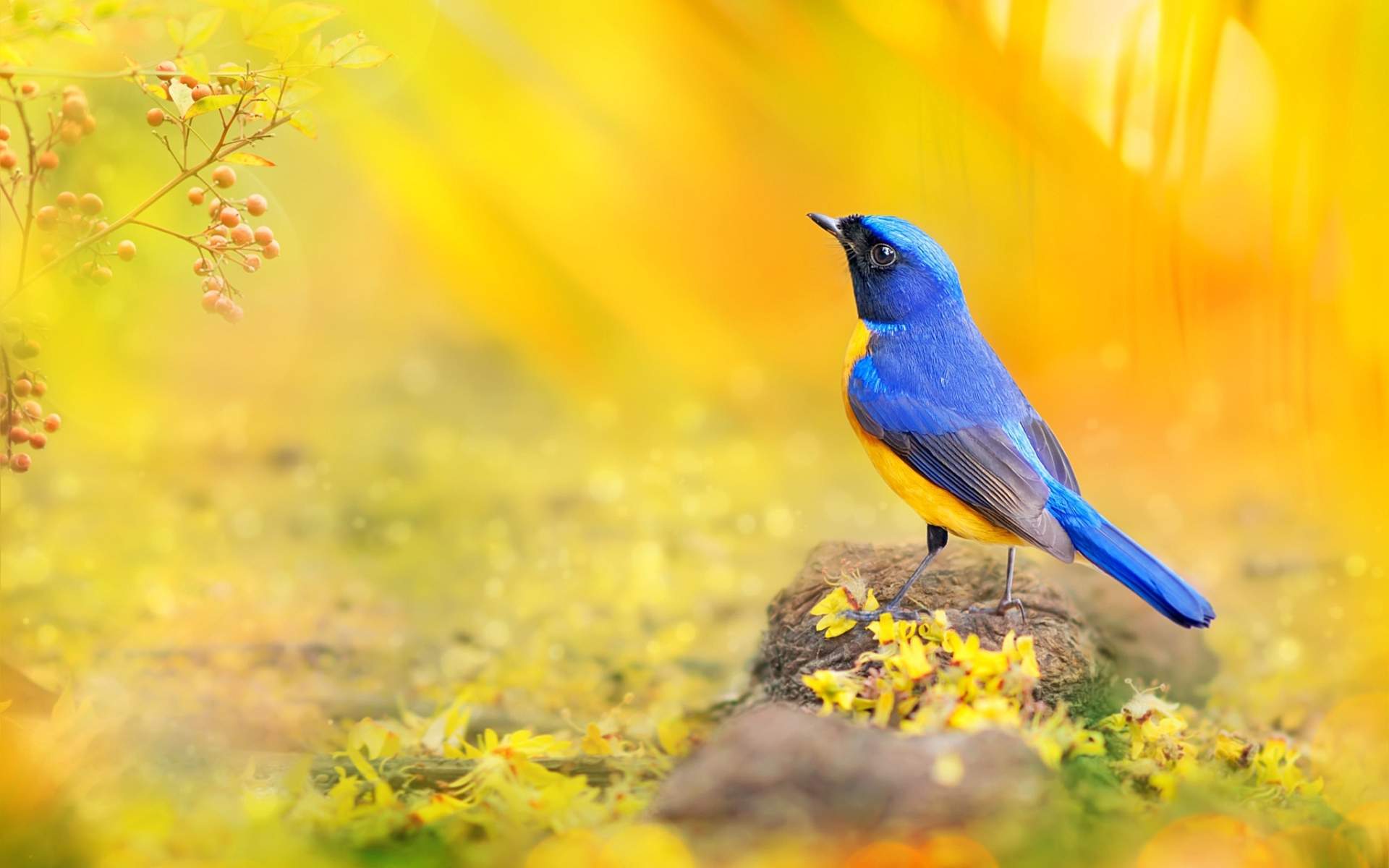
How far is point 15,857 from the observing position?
2.31 meters

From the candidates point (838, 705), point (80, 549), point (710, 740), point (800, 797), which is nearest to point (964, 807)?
point (800, 797)

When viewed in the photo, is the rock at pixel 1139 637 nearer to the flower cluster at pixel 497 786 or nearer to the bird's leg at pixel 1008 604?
the bird's leg at pixel 1008 604

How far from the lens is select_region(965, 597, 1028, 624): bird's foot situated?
107 inches

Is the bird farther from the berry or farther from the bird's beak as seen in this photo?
the berry

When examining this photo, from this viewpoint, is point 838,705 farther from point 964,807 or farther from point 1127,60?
point 1127,60

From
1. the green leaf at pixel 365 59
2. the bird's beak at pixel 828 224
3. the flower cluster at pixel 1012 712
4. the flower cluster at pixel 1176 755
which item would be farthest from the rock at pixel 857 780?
the green leaf at pixel 365 59

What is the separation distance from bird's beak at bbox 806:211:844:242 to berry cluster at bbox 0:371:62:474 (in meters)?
1.71

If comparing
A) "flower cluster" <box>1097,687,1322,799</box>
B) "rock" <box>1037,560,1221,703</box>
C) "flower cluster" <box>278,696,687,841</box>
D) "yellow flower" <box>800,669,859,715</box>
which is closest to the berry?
"flower cluster" <box>278,696,687,841</box>

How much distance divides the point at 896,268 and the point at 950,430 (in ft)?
1.37

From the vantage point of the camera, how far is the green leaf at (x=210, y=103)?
214cm

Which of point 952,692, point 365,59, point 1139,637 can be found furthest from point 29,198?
point 1139,637

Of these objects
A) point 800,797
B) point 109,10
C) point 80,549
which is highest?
point 109,10

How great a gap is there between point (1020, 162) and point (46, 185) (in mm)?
2623

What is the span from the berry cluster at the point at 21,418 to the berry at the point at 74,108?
0.52 metres
